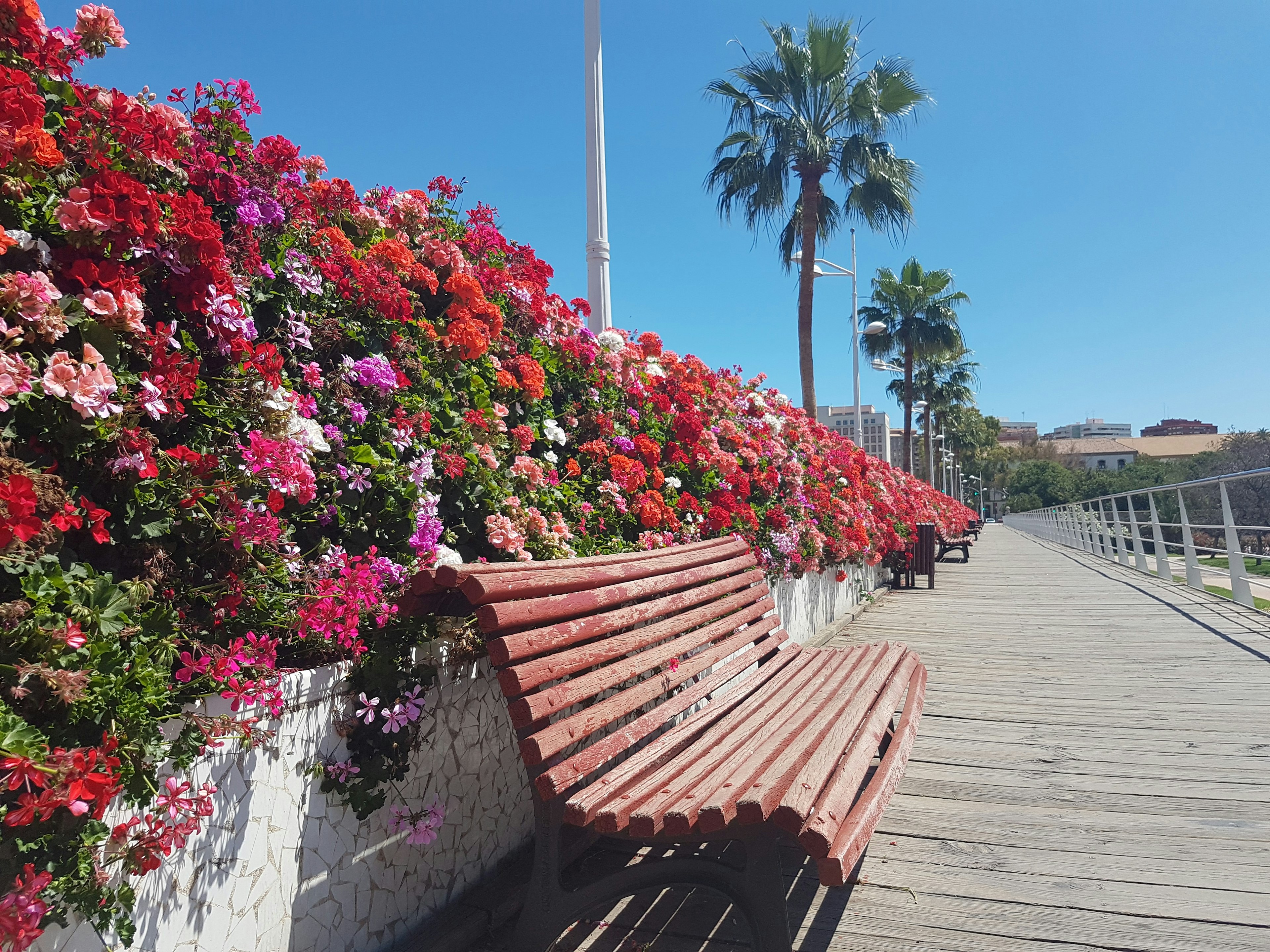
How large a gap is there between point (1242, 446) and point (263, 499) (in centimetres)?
5932

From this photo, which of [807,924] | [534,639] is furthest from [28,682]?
[807,924]

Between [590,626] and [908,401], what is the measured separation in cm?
3025

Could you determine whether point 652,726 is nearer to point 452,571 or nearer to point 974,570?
point 452,571

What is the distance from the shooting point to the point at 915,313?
93.7ft

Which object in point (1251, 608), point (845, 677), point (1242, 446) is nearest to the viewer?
point (845, 677)

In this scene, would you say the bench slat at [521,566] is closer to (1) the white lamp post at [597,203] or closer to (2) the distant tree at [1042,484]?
(1) the white lamp post at [597,203]

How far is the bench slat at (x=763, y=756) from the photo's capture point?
60.9 inches

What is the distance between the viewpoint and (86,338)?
148cm

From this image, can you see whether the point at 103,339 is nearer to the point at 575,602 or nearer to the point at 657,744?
the point at 575,602

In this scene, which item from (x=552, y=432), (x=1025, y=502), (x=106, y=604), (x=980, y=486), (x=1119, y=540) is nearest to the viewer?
(x=106, y=604)

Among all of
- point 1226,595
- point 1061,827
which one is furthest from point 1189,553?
point 1061,827

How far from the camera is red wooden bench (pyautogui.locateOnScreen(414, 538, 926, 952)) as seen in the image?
1625mm

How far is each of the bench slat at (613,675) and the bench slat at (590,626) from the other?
7cm

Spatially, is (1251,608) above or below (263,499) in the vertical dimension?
below
